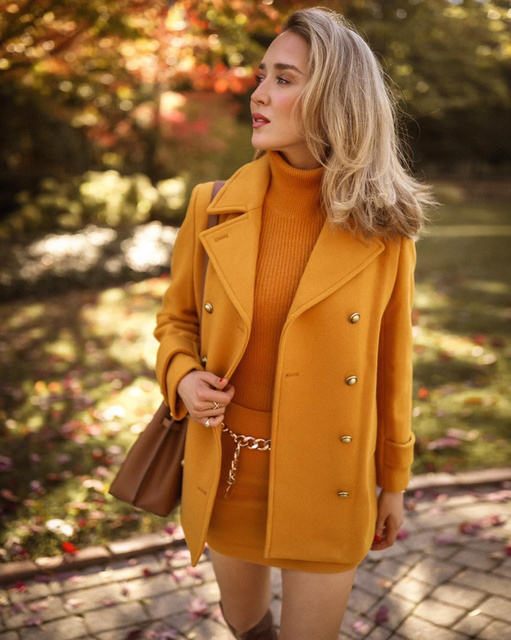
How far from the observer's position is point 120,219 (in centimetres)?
1338

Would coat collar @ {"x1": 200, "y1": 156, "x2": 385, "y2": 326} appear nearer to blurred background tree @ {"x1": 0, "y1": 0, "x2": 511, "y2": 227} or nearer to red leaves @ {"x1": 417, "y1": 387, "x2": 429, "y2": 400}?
blurred background tree @ {"x1": 0, "y1": 0, "x2": 511, "y2": 227}

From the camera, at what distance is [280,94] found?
204 cm

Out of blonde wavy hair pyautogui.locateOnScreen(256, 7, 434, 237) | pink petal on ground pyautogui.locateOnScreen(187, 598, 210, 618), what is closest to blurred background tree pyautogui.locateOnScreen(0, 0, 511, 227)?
blonde wavy hair pyautogui.locateOnScreen(256, 7, 434, 237)

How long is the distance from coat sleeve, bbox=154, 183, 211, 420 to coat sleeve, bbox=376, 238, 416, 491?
25.2 inches

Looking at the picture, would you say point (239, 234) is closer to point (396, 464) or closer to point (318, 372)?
point (318, 372)

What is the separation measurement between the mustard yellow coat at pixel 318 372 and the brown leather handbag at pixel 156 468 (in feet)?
0.47

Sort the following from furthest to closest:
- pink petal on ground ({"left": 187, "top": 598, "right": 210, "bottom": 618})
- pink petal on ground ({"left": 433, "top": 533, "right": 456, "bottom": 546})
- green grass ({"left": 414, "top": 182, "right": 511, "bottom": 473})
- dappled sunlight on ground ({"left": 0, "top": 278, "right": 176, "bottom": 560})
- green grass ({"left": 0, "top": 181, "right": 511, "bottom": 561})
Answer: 1. green grass ({"left": 414, "top": 182, "right": 511, "bottom": 473})
2. green grass ({"left": 0, "top": 181, "right": 511, "bottom": 561})
3. dappled sunlight on ground ({"left": 0, "top": 278, "right": 176, "bottom": 560})
4. pink petal on ground ({"left": 433, "top": 533, "right": 456, "bottom": 546})
5. pink petal on ground ({"left": 187, "top": 598, "right": 210, "bottom": 618})

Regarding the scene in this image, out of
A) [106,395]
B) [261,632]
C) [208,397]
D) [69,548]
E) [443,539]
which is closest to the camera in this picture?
[208,397]

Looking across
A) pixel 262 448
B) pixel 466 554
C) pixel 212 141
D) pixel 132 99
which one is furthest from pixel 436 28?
pixel 262 448

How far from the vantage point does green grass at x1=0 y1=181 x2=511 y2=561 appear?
13.6 feet

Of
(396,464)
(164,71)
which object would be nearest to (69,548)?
(396,464)

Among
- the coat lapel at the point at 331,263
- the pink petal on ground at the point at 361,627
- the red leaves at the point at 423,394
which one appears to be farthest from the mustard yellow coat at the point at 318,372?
the red leaves at the point at 423,394

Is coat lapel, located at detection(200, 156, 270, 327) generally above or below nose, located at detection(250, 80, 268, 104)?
below

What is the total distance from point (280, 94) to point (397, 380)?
1.02m
